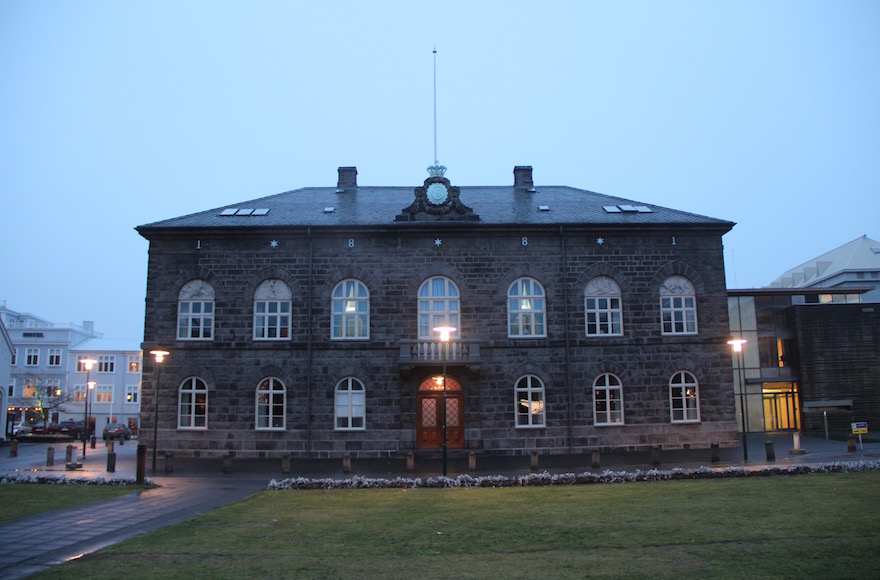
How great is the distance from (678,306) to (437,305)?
10.6m

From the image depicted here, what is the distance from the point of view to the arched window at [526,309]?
29078 millimetres

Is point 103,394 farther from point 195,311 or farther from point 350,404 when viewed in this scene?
point 350,404

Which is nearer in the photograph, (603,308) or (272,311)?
(272,311)

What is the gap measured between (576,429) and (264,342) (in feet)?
44.9

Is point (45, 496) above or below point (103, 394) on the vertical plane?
below

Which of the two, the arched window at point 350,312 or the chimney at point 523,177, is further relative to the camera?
the chimney at point 523,177

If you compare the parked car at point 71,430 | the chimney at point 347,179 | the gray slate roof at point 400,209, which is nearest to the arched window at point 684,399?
the gray slate roof at point 400,209

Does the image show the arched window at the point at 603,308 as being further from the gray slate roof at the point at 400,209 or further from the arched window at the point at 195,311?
the arched window at the point at 195,311

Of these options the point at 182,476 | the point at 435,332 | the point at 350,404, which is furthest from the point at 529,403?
the point at 182,476

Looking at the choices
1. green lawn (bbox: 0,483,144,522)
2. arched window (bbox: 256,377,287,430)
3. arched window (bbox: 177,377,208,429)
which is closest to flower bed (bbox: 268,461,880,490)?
green lawn (bbox: 0,483,144,522)

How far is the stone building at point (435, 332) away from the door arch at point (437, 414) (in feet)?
0.20

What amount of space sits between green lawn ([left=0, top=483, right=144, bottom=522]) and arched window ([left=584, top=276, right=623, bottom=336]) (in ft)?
61.4

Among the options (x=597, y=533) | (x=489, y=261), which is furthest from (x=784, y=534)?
(x=489, y=261)

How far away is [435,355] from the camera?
2750 cm
